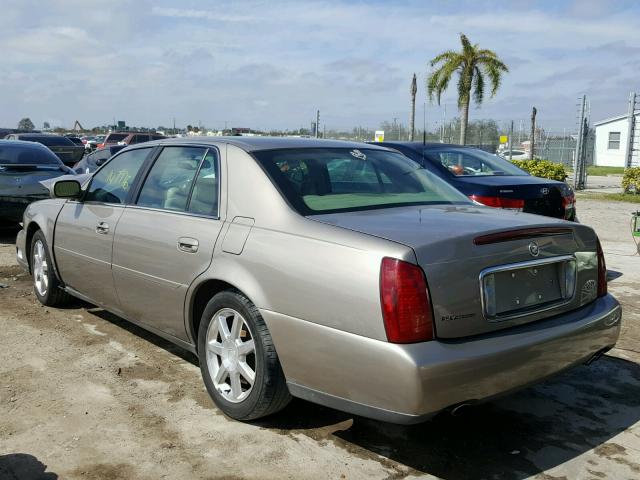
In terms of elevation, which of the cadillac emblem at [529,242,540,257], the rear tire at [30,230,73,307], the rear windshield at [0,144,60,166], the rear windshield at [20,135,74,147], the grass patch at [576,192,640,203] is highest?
the rear windshield at [20,135,74,147]

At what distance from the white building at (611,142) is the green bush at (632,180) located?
2643 cm

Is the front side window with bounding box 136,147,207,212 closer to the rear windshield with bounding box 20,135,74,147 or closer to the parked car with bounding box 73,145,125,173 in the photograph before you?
the parked car with bounding box 73,145,125,173

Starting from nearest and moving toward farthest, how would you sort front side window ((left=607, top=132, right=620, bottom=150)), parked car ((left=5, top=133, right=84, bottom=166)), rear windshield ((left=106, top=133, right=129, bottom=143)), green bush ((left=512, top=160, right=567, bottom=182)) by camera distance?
1. green bush ((left=512, top=160, right=567, bottom=182))
2. parked car ((left=5, top=133, right=84, bottom=166))
3. rear windshield ((left=106, top=133, right=129, bottom=143))
4. front side window ((left=607, top=132, right=620, bottom=150))

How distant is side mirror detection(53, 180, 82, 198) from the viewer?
5.15 metres

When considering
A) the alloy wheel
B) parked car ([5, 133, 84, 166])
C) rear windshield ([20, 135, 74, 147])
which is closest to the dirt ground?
the alloy wheel

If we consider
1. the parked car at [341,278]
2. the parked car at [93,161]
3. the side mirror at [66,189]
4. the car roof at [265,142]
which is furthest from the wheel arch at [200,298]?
the parked car at [93,161]

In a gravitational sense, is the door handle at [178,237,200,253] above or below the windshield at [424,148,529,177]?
below

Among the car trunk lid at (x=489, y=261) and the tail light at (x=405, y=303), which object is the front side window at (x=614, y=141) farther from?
the tail light at (x=405, y=303)

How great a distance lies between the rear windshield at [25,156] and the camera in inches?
394

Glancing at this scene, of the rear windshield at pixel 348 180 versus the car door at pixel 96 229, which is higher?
the rear windshield at pixel 348 180

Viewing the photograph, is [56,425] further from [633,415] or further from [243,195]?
[633,415]

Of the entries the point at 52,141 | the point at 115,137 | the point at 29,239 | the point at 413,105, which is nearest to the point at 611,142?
the point at 413,105

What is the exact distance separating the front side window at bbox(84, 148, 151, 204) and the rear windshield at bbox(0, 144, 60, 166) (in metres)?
5.40

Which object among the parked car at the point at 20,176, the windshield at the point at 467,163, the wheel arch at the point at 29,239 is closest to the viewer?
the wheel arch at the point at 29,239
